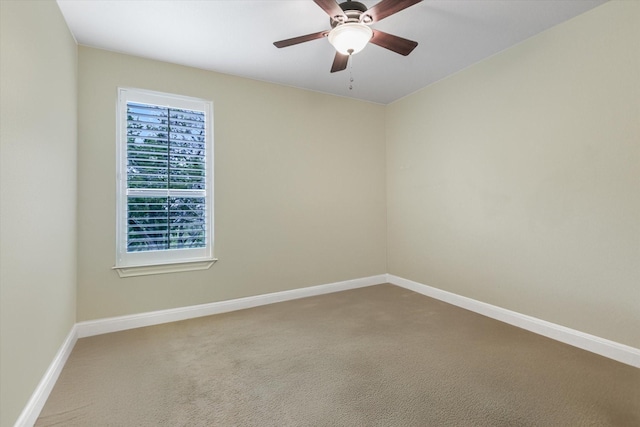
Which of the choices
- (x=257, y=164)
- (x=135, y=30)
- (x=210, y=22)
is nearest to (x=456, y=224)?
(x=257, y=164)

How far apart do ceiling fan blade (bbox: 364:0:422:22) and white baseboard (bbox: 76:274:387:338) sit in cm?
306

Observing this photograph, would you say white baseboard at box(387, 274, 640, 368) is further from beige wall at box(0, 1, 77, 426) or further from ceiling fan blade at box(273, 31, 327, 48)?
beige wall at box(0, 1, 77, 426)

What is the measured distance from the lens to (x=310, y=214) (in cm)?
400

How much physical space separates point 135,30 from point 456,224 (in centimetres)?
378

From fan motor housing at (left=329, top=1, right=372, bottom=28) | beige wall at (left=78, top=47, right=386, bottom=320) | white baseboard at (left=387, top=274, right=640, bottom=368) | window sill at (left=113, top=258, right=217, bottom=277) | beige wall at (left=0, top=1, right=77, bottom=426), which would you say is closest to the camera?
beige wall at (left=0, top=1, right=77, bottom=426)

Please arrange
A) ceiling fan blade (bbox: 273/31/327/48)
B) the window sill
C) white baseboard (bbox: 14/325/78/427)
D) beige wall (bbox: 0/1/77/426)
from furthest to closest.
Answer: the window sill
ceiling fan blade (bbox: 273/31/327/48)
white baseboard (bbox: 14/325/78/427)
beige wall (bbox: 0/1/77/426)

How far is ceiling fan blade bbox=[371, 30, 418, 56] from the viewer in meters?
2.10

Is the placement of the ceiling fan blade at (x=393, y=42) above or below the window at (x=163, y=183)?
above

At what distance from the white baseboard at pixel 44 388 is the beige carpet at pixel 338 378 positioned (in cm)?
5

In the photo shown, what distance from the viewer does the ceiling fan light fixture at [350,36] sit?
1.97 m

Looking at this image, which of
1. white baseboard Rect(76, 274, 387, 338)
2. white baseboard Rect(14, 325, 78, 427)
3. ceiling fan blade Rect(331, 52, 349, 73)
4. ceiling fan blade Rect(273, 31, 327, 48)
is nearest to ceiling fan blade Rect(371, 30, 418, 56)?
ceiling fan blade Rect(331, 52, 349, 73)

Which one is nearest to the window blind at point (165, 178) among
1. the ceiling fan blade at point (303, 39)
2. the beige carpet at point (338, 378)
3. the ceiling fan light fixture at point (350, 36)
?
the beige carpet at point (338, 378)

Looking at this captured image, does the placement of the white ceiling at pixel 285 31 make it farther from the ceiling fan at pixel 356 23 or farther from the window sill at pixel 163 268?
the window sill at pixel 163 268

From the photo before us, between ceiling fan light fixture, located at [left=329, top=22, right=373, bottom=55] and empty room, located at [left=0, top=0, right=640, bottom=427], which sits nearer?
empty room, located at [left=0, top=0, right=640, bottom=427]
